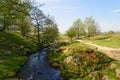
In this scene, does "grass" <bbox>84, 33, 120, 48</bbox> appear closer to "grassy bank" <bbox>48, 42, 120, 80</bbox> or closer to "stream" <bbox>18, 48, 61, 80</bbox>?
"grassy bank" <bbox>48, 42, 120, 80</bbox>

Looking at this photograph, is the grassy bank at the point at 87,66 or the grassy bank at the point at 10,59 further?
the grassy bank at the point at 10,59

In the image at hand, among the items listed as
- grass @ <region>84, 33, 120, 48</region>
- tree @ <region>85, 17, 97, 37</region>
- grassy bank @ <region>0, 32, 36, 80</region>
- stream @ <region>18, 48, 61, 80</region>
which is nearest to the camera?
stream @ <region>18, 48, 61, 80</region>

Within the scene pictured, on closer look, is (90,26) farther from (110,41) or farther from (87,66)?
(87,66)

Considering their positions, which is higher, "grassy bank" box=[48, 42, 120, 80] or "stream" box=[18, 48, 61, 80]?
"grassy bank" box=[48, 42, 120, 80]

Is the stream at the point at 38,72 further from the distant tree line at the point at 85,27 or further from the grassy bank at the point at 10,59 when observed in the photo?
the distant tree line at the point at 85,27

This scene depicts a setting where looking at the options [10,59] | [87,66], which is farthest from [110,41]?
[87,66]

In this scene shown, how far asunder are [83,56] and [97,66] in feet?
14.2

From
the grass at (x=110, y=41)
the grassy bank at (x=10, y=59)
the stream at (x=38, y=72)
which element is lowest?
the stream at (x=38, y=72)

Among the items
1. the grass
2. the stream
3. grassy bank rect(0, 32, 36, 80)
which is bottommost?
the stream

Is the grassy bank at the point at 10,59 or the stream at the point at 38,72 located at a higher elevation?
the grassy bank at the point at 10,59

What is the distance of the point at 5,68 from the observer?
45.7 metres

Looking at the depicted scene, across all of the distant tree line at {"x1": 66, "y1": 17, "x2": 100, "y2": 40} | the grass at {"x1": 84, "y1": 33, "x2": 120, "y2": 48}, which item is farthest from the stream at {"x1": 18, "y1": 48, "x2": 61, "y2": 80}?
the distant tree line at {"x1": 66, "y1": 17, "x2": 100, "y2": 40}

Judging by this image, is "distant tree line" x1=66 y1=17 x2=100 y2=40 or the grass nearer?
the grass

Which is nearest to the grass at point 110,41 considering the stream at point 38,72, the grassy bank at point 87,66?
the grassy bank at point 87,66
